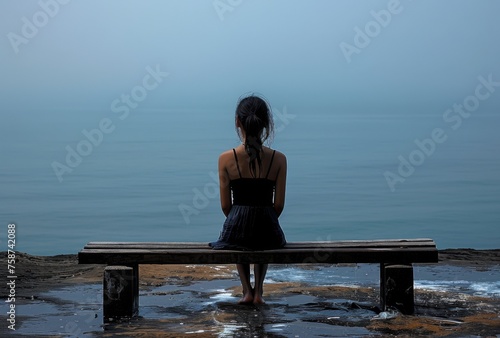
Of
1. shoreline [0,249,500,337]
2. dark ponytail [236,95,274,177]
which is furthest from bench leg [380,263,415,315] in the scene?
dark ponytail [236,95,274,177]

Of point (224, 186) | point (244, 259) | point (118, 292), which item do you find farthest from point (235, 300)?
point (118, 292)

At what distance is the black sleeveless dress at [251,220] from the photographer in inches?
257

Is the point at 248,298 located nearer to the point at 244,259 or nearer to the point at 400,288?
the point at 244,259

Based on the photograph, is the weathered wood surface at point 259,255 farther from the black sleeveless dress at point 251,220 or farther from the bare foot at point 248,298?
the bare foot at point 248,298

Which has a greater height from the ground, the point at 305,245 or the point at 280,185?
the point at 280,185

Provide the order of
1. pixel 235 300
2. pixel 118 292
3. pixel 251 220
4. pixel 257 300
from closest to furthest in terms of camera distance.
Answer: pixel 118 292 → pixel 251 220 → pixel 257 300 → pixel 235 300

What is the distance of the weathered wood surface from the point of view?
639 centimetres

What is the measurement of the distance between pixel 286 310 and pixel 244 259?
50 centimetres

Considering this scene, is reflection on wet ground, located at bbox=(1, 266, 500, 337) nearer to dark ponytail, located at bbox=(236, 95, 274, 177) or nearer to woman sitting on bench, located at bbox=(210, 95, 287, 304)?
woman sitting on bench, located at bbox=(210, 95, 287, 304)

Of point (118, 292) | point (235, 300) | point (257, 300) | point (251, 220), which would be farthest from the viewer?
point (235, 300)

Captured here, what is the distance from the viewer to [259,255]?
643 centimetres

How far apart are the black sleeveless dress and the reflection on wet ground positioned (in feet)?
1.44

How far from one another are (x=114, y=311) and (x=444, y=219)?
738 centimetres

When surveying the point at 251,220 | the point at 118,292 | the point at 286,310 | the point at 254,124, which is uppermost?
the point at 254,124
